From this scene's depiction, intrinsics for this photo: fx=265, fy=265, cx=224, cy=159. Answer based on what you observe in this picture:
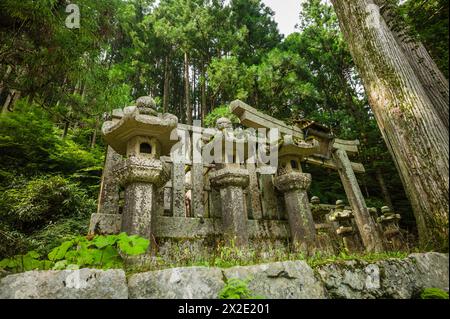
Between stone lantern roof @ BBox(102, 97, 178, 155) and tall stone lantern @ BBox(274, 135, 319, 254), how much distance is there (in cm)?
206

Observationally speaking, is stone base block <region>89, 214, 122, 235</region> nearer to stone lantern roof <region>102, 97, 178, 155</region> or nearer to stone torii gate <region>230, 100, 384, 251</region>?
stone lantern roof <region>102, 97, 178, 155</region>

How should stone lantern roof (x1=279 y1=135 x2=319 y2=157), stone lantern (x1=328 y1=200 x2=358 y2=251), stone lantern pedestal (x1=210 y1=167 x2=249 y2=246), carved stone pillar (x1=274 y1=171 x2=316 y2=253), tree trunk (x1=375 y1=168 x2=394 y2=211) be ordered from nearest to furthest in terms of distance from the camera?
stone lantern pedestal (x1=210 y1=167 x2=249 y2=246), carved stone pillar (x1=274 y1=171 x2=316 y2=253), stone lantern roof (x1=279 y1=135 x2=319 y2=157), stone lantern (x1=328 y1=200 x2=358 y2=251), tree trunk (x1=375 y1=168 x2=394 y2=211)

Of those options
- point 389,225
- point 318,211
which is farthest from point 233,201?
point 389,225

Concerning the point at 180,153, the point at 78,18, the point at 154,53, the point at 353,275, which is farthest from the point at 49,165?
the point at 154,53

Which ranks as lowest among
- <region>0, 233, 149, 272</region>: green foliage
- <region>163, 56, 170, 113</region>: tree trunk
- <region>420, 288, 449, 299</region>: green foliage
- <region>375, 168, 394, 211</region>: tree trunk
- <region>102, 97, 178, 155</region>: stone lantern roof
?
<region>420, 288, 449, 299</region>: green foliage

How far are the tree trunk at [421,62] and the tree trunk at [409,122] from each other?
66mm

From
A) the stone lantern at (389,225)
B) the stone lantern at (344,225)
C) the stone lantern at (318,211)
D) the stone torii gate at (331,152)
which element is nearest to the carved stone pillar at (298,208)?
the stone torii gate at (331,152)

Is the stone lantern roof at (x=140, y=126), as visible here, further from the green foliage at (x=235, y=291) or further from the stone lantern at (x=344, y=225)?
the stone lantern at (x=344, y=225)

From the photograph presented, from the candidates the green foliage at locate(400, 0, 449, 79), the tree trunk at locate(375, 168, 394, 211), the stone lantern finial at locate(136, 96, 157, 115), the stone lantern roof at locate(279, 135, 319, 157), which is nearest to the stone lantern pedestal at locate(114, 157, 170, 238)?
the stone lantern finial at locate(136, 96, 157, 115)

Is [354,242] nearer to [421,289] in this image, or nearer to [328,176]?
[421,289]

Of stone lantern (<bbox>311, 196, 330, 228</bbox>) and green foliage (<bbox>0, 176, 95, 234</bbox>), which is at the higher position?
green foliage (<bbox>0, 176, 95, 234</bbox>)

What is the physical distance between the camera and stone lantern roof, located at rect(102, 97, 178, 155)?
127 inches

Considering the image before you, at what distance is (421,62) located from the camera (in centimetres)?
287

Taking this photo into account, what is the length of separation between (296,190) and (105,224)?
295cm
